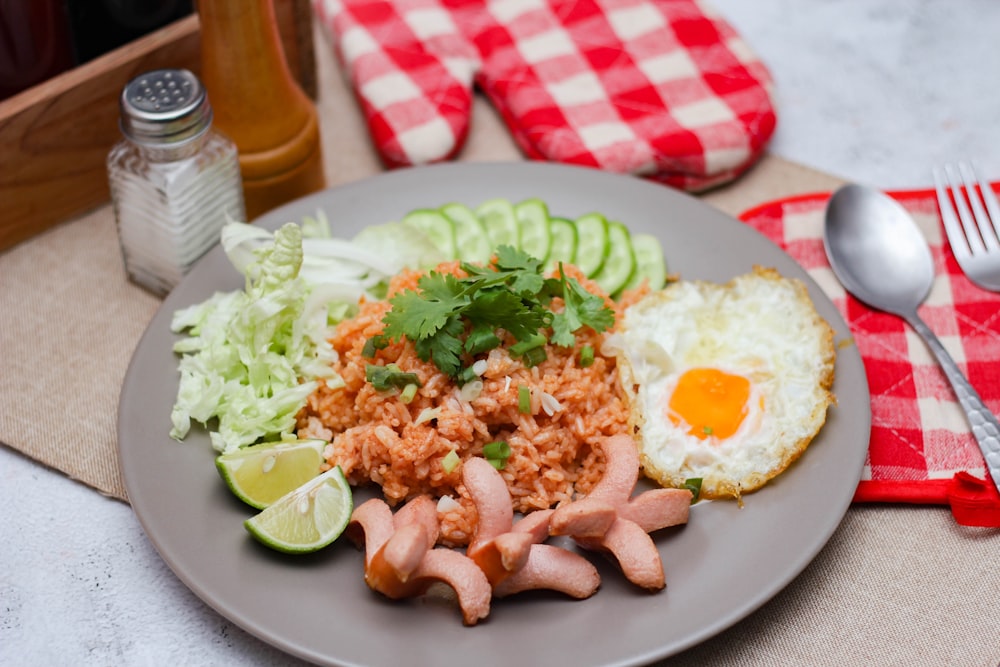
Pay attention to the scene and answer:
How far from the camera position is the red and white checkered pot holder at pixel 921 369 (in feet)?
12.8

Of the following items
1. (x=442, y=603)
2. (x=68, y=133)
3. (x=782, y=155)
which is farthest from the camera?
(x=782, y=155)

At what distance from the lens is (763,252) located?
4.57 meters

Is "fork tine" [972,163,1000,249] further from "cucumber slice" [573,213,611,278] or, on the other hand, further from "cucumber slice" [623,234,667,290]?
"cucumber slice" [573,213,611,278]

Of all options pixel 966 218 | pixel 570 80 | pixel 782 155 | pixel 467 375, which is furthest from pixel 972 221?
pixel 467 375

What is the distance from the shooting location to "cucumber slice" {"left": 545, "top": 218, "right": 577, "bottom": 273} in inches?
181

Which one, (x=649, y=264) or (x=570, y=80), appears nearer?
(x=649, y=264)

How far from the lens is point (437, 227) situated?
4711mm

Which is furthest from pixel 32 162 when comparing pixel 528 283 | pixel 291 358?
pixel 528 283

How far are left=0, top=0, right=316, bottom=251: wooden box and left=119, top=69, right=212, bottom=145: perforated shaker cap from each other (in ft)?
2.03

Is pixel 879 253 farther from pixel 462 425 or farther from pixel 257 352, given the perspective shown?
pixel 257 352

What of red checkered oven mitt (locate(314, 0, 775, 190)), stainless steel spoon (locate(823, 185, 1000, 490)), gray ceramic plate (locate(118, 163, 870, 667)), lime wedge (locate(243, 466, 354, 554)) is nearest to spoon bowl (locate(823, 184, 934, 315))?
stainless steel spoon (locate(823, 185, 1000, 490))

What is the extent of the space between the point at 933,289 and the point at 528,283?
6.75 feet

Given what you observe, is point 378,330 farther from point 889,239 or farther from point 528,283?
point 889,239

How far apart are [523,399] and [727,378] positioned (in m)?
0.82
